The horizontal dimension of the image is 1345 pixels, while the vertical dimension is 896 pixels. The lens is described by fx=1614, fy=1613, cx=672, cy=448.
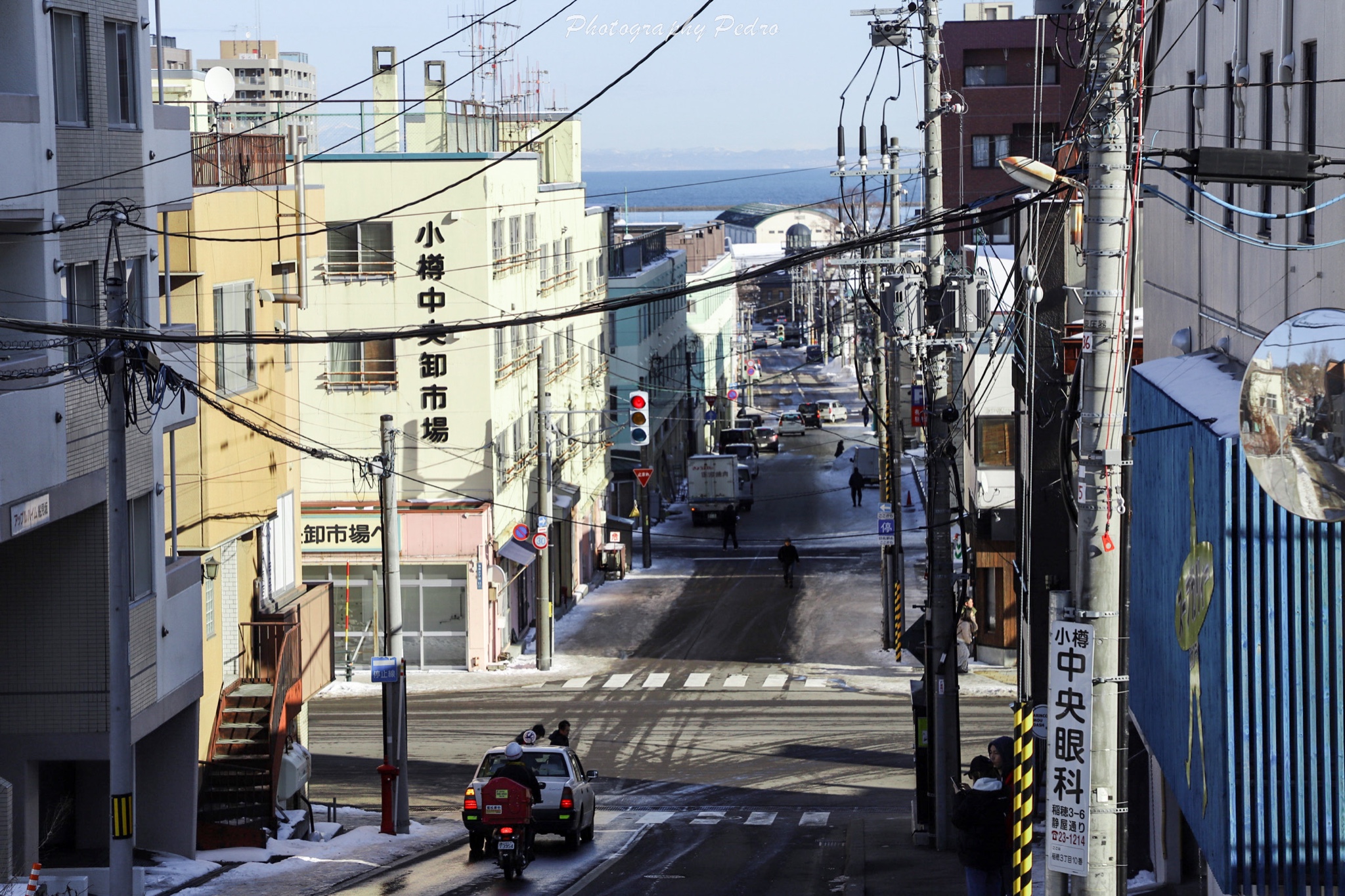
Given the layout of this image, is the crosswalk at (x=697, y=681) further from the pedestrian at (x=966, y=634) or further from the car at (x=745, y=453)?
the car at (x=745, y=453)

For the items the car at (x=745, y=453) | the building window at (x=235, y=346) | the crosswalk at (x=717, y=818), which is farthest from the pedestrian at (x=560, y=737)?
the car at (x=745, y=453)

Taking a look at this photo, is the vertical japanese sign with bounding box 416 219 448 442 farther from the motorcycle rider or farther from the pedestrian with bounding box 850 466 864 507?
the pedestrian with bounding box 850 466 864 507

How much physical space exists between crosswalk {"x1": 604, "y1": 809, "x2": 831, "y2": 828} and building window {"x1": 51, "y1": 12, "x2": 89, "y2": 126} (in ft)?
43.5

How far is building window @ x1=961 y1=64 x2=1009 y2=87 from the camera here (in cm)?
7131

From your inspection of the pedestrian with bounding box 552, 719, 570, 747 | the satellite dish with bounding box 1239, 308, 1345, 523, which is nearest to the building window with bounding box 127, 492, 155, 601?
the pedestrian with bounding box 552, 719, 570, 747

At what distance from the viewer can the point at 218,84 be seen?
22953mm

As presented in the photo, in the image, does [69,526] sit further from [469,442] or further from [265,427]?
[469,442]

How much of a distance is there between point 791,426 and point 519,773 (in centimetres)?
7276

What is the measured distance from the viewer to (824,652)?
40875 mm

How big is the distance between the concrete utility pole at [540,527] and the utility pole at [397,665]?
13488mm

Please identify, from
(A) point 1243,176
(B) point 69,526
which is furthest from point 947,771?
(A) point 1243,176

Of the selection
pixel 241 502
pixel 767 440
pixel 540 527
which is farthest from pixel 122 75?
pixel 767 440

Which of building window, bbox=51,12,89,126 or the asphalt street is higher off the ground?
building window, bbox=51,12,89,126

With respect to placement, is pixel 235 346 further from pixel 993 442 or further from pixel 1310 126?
pixel 993 442
